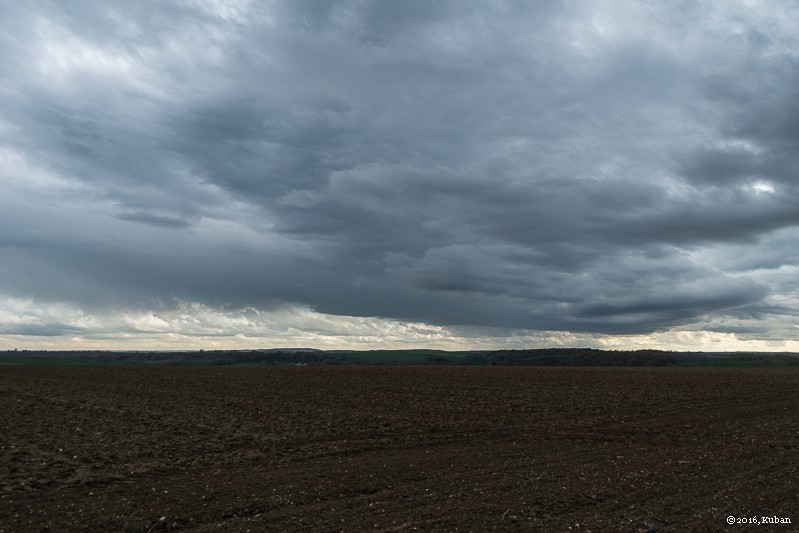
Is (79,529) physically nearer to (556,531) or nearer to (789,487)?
(556,531)

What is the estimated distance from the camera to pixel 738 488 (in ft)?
43.5

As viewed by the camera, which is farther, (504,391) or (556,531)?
(504,391)

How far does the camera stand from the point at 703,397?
38.7 m

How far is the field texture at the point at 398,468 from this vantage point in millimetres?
11367

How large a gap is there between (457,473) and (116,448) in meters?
12.7

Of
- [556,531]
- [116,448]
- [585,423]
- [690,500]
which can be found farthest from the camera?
[585,423]

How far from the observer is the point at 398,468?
16.0 metres

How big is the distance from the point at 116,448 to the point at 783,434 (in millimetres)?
26157

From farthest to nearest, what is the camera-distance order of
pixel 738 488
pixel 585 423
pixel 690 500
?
pixel 585 423, pixel 738 488, pixel 690 500

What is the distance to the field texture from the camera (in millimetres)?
11367

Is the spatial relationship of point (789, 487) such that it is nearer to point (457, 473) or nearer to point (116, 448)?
point (457, 473)

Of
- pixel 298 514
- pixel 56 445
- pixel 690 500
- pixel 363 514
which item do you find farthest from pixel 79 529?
pixel 690 500

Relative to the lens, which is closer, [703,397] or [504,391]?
[703,397]

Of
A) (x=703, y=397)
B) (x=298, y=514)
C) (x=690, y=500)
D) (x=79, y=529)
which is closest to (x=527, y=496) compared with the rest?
(x=690, y=500)
